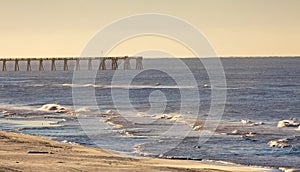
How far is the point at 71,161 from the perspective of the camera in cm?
2417

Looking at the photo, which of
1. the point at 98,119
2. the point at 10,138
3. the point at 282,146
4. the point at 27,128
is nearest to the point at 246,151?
the point at 282,146

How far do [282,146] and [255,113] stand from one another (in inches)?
949

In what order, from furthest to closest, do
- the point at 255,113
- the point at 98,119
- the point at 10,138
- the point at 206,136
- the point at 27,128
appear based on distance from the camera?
the point at 255,113 < the point at 98,119 < the point at 27,128 < the point at 206,136 < the point at 10,138

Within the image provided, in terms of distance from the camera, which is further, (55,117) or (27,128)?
(55,117)

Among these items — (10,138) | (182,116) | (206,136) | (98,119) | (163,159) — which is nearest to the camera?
(163,159)

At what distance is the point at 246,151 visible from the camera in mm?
31875

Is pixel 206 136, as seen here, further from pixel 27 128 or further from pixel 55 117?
pixel 55 117

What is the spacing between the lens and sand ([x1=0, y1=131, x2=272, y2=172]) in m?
22.3

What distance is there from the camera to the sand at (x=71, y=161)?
22297mm

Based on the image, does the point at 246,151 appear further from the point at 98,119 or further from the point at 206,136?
the point at 98,119

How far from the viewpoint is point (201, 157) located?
29.7 meters

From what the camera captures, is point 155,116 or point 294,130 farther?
point 155,116

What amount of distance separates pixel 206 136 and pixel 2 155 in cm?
1612

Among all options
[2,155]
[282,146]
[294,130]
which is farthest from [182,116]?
[2,155]
